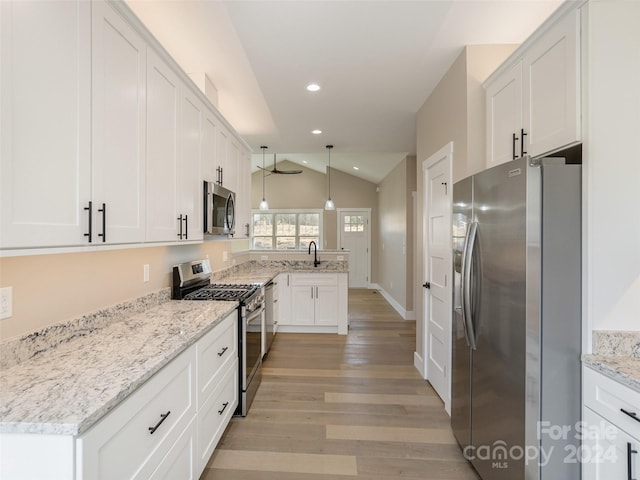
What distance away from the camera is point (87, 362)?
1.19m

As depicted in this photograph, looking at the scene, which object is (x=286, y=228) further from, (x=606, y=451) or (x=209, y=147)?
(x=606, y=451)

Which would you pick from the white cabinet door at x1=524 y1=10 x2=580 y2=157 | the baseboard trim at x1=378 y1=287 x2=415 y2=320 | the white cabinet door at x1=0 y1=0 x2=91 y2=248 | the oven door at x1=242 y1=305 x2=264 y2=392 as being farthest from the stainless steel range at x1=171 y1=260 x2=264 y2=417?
the baseboard trim at x1=378 y1=287 x2=415 y2=320

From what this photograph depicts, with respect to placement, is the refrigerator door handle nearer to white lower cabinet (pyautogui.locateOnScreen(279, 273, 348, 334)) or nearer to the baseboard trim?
white lower cabinet (pyautogui.locateOnScreen(279, 273, 348, 334))

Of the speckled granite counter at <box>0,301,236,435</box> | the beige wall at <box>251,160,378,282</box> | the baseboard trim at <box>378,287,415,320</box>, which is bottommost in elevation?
the baseboard trim at <box>378,287,415,320</box>

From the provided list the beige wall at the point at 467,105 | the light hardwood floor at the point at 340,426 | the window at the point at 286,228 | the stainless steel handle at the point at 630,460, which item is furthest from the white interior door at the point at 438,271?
the window at the point at 286,228

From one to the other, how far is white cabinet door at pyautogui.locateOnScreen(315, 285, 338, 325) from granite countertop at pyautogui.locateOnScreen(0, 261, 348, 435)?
2.50m

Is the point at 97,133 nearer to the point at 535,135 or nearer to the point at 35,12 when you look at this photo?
the point at 35,12

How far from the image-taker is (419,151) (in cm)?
329

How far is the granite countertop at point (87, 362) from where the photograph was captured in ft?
2.79

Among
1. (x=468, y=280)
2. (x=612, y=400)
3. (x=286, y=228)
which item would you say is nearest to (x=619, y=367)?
(x=612, y=400)

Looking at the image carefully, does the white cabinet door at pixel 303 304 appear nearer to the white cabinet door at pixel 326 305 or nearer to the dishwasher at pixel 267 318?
the white cabinet door at pixel 326 305

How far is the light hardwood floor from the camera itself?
1.85 m

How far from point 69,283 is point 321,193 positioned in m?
7.82

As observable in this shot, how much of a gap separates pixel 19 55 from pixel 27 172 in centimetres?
35
